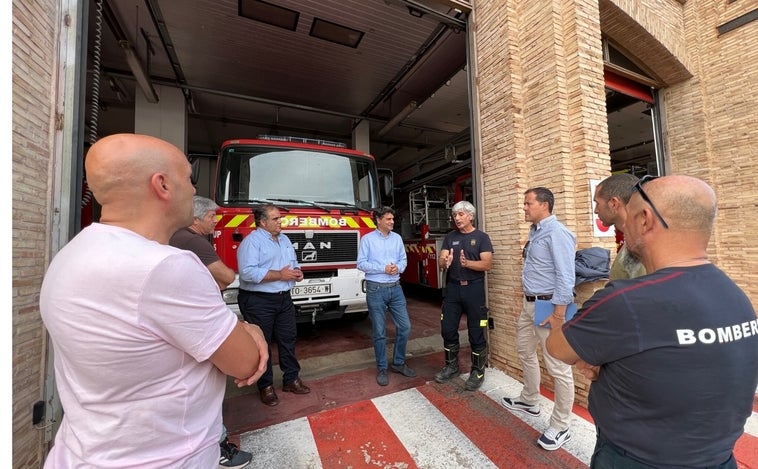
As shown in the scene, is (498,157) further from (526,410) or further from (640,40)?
(640,40)

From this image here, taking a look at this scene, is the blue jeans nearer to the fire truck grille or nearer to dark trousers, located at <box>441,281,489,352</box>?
dark trousers, located at <box>441,281,489,352</box>

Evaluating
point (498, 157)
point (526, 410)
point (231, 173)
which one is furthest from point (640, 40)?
point (231, 173)

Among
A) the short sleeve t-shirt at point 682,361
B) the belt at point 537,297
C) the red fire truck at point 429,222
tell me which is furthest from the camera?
the red fire truck at point 429,222

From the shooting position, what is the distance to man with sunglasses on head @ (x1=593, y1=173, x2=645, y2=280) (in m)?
1.72

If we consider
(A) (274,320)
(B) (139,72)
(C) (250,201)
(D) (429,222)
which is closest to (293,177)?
(C) (250,201)

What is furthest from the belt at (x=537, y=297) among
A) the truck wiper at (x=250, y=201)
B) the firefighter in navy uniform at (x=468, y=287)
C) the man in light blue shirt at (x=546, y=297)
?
the truck wiper at (x=250, y=201)

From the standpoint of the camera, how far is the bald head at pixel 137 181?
0.92 meters

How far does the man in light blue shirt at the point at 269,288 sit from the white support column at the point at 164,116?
5232mm

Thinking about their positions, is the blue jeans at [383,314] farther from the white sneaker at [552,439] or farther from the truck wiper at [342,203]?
the white sneaker at [552,439]

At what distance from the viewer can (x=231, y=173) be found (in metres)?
4.29

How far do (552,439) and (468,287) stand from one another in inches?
57.7

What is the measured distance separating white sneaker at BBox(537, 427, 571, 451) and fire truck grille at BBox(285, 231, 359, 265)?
119 inches

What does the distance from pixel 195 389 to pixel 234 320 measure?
0.23 meters

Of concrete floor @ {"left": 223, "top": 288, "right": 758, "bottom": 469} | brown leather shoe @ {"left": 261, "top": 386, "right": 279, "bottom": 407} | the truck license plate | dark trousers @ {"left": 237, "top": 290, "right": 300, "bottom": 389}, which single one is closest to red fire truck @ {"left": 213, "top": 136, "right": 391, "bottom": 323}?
the truck license plate
